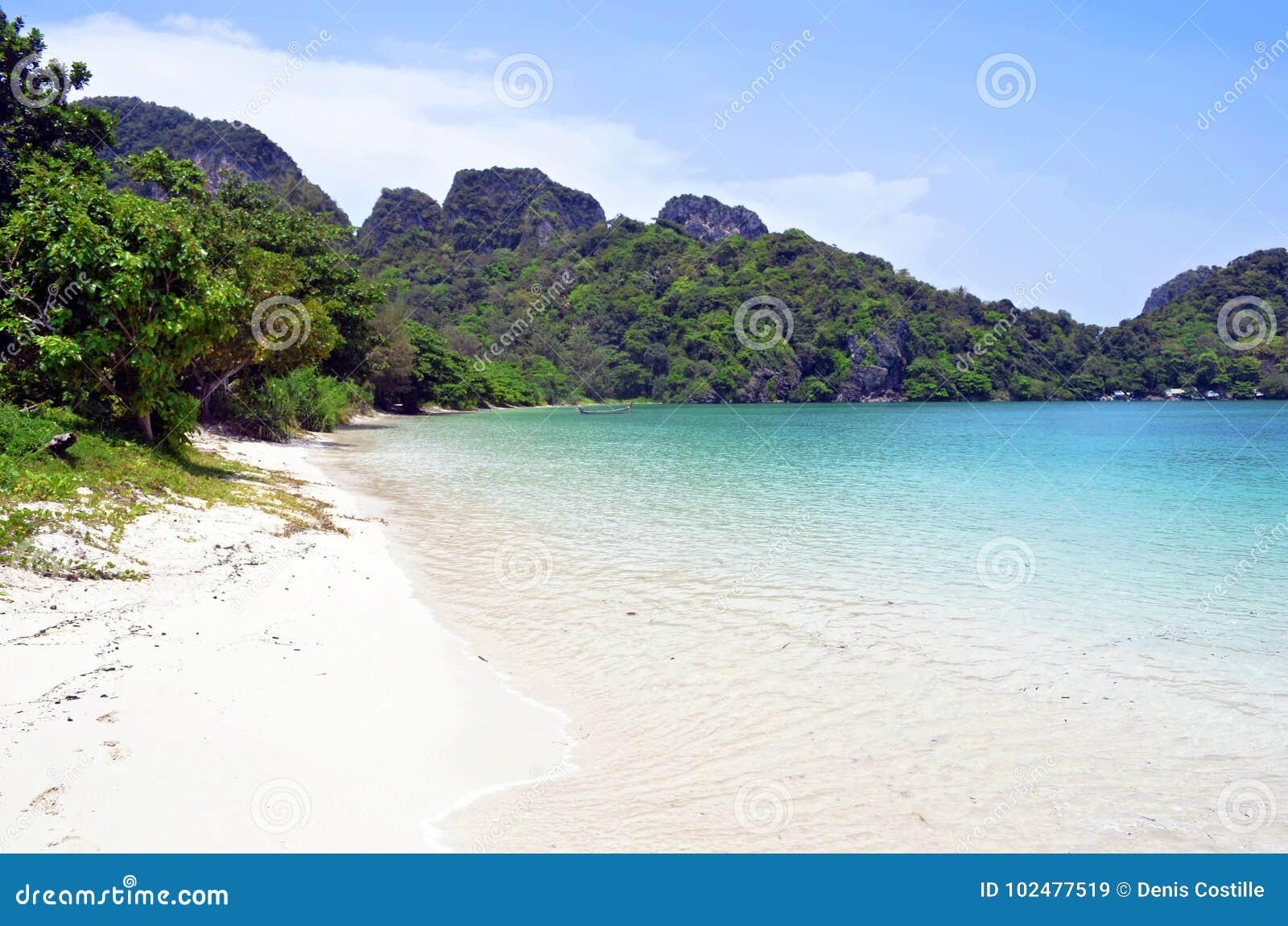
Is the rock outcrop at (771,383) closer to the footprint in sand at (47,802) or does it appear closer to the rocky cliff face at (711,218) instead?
the rocky cliff face at (711,218)

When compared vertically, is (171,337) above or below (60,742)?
above

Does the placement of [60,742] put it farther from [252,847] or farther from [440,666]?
[440,666]

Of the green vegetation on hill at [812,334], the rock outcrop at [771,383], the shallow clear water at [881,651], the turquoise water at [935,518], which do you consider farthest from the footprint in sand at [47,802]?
the rock outcrop at [771,383]

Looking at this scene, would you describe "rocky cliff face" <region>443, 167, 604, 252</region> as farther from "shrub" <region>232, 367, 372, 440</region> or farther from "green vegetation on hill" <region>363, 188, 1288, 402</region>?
"shrub" <region>232, 367, 372, 440</region>

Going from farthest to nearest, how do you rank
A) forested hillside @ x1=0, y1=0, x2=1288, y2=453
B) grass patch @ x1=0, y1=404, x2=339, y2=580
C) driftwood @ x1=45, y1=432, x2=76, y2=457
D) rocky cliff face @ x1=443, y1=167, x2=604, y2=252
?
rocky cliff face @ x1=443, y1=167, x2=604, y2=252 < forested hillside @ x1=0, y1=0, x2=1288, y2=453 < driftwood @ x1=45, y1=432, x2=76, y2=457 < grass patch @ x1=0, y1=404, x2=339, y2=580

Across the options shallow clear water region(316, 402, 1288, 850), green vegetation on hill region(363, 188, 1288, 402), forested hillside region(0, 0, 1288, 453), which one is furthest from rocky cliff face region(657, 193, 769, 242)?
shallow clear water region(316, 402, 1288, 850)

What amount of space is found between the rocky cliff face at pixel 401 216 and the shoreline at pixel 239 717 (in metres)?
181

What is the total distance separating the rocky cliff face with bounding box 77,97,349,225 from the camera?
13975cm

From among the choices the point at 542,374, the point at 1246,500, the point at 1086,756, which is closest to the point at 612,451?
the point at 1246,500

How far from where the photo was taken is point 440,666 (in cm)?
669

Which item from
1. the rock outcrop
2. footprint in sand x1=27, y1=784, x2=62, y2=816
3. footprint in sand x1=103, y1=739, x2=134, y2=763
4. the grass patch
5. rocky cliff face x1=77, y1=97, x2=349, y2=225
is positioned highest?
rocky cliff face x1=77, y1=97, x2=349, y2=225

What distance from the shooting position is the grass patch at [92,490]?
7.48 m

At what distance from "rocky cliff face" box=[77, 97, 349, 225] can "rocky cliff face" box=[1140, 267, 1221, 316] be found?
13935cm

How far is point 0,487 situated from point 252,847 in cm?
677
